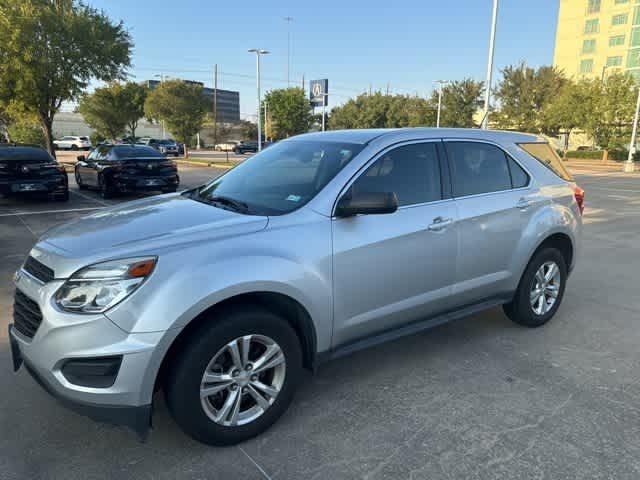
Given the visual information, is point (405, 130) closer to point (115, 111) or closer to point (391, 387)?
point (391, 387)

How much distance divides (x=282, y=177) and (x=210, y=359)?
1502mm

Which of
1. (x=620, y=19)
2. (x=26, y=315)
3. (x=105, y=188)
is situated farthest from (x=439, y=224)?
(x=620, y=19)

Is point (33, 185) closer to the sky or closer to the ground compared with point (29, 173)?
closer to the ground

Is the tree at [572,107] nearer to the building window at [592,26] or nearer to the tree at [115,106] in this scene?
the tree at [115,106]

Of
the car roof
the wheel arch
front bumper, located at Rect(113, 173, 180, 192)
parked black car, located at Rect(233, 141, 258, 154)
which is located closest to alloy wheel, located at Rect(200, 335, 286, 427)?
the wheel arch

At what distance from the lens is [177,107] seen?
35750 millimetres

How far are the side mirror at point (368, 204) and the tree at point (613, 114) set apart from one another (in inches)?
1577

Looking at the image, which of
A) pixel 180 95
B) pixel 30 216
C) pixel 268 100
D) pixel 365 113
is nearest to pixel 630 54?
pixel 365 113

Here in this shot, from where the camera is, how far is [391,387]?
345 cm

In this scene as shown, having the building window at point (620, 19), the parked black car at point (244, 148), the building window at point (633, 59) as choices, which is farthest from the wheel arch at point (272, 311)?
the building window at point (620, 19)

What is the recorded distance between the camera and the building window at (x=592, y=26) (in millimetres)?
75625

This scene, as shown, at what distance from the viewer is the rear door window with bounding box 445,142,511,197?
3.76 meters

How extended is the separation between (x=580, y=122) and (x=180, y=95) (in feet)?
103

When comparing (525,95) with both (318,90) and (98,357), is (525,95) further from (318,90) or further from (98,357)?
(98,357)
